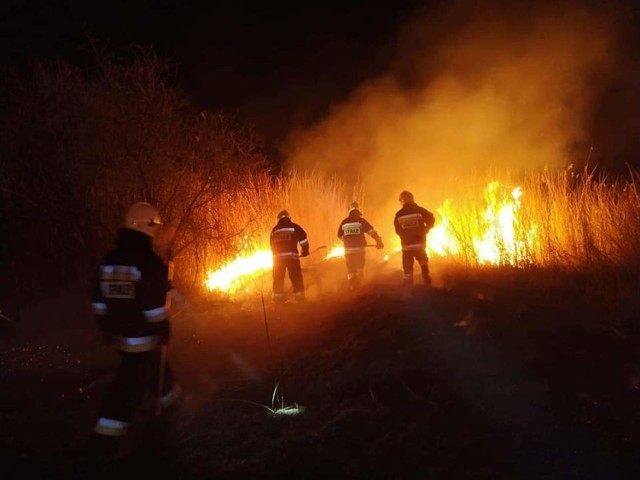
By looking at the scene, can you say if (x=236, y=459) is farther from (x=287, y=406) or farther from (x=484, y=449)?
(x=484, y=449)

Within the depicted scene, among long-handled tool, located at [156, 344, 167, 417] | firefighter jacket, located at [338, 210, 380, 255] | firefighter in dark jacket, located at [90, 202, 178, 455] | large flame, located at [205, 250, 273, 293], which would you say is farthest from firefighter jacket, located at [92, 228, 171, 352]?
large flame, located at [205, 250, 273, 293]

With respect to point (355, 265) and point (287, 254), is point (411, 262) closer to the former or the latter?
point (355, 265)

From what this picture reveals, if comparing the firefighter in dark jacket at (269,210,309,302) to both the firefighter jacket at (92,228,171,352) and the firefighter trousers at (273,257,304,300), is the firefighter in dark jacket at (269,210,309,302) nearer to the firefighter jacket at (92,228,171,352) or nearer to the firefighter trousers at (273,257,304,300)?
the firefighter trousers at (273,257,304,300)

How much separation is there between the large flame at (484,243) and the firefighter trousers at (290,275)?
81.6 inches

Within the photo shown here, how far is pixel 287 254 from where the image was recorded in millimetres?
9641

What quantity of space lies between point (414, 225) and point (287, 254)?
8.36 feet

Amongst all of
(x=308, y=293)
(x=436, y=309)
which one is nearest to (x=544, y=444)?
(x=436, y=309)

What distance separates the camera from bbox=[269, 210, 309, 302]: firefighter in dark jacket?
31.6 ft

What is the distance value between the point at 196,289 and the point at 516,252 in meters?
6.93

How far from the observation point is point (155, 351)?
4.37 m

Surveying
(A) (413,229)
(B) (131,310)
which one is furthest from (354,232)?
(B) (131,310)

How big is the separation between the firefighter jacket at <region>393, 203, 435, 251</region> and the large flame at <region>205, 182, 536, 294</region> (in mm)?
1927

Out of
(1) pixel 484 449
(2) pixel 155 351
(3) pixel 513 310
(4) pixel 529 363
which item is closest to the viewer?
(1) pixel 484 449

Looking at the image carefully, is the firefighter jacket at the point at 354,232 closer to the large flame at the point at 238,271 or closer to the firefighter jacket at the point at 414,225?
the firefighter jacket at the point at 414,225
